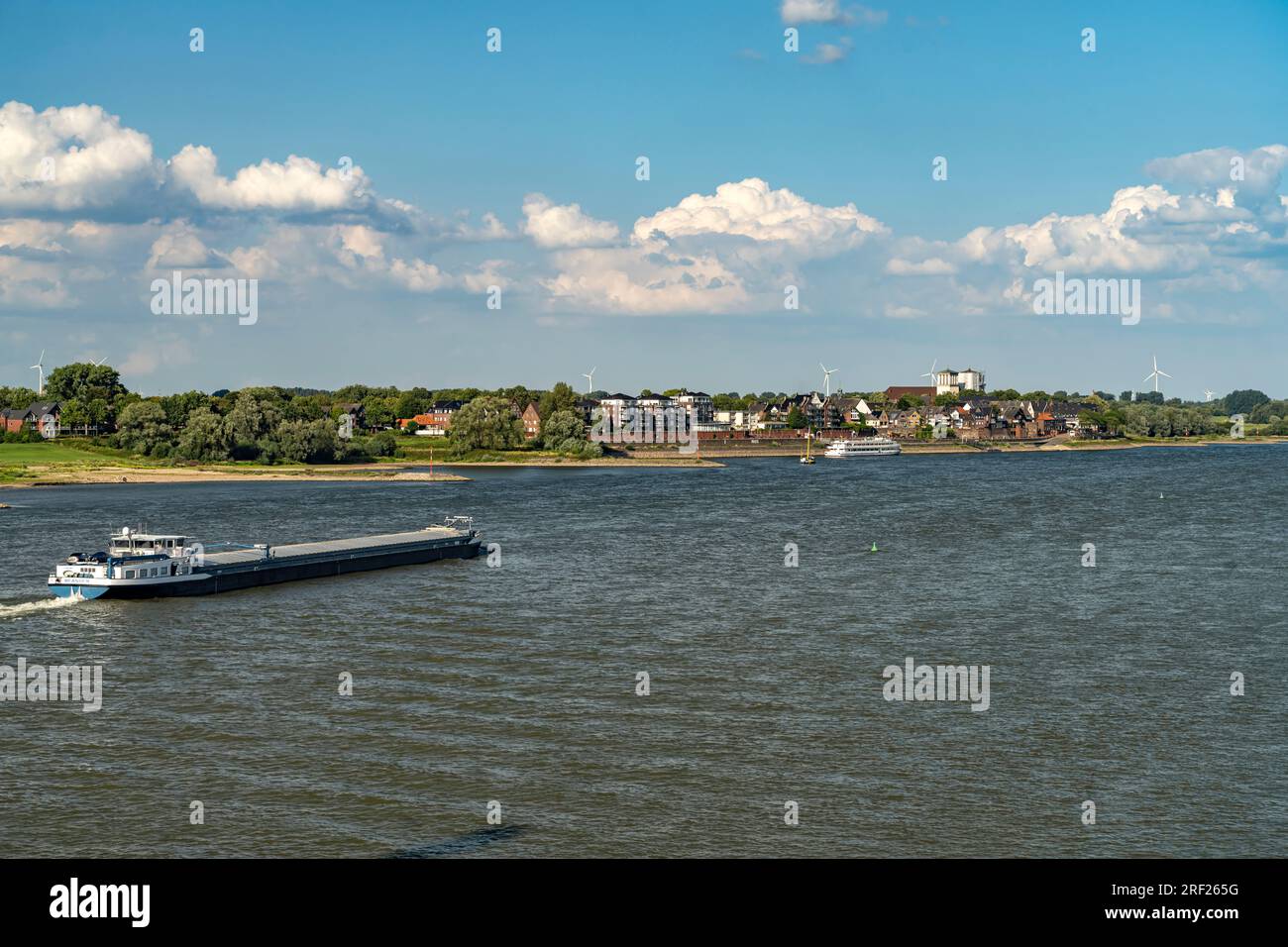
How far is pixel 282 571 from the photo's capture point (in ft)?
216

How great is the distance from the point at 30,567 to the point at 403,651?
3444cm

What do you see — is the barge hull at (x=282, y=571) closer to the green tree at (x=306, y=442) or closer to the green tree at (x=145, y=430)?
the green tree at (x=306, y=442)

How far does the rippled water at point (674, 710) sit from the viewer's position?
26031 mm

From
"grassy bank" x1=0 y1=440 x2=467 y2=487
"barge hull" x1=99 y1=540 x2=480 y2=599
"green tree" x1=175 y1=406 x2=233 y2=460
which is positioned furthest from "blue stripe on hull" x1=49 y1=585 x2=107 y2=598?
"green tree" x1=175 y1=406 x2=233 y2=460

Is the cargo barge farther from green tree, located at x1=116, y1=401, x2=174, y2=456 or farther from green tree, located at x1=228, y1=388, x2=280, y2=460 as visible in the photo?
green tree, located at x1=116, y1=401, x2=174, y2=456

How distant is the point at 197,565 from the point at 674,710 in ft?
117

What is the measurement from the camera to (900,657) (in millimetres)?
42969

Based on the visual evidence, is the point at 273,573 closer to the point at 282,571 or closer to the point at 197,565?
the point at 282,571

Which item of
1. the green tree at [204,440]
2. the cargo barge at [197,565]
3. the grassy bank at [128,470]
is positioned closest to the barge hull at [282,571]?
the cargo barge at [197,565]

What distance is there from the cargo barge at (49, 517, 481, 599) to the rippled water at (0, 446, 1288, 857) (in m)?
1.47

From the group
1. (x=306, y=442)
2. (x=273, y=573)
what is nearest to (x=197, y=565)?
(x=273, y=573)
